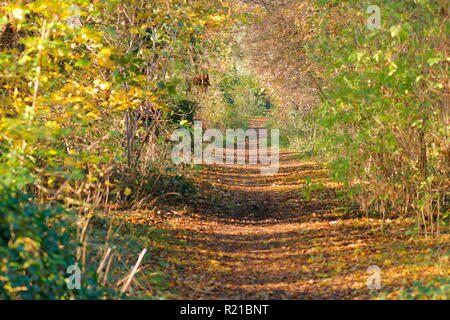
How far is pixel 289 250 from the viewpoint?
8383mm

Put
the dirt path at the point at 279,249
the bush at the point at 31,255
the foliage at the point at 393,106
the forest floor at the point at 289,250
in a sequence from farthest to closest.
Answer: the foliage at the point at 393,106 → the dirt path at the point at 279,249 → the forest floor at the point at 289,250 → the bush at the point at 31,255

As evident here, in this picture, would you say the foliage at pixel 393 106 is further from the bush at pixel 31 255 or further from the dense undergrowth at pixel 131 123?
the bush at pixel 31 255

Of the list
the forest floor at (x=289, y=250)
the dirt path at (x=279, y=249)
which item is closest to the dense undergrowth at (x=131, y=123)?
the forest floor at (x=289, y=250)

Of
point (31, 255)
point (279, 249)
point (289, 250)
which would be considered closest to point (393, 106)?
point (289, 250)

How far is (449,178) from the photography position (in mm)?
7895

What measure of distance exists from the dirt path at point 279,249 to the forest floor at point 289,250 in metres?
0.01

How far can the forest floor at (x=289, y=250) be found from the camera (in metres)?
6.39

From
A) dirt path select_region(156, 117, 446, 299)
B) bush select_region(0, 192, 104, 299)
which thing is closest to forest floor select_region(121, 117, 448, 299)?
dirt path select_region(156, 117, 446, 299)

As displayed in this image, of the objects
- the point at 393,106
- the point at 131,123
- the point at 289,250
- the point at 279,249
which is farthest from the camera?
the point at 131,123

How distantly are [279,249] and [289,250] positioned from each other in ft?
0.60

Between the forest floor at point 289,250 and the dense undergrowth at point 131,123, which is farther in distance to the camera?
the forest floor at point 289,250

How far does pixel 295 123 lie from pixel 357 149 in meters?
18.6

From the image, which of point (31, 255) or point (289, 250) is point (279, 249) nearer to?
point (289, 250)

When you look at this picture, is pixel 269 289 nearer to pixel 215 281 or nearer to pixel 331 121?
pixel 215 281
